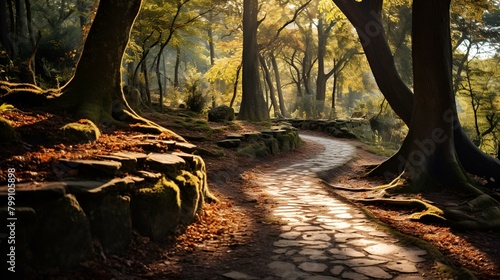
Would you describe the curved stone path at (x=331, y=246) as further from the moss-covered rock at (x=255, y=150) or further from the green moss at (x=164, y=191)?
the moss-covered rock at (x=255, y=150)

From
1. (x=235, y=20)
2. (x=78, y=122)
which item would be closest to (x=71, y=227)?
(x=78, y=122)

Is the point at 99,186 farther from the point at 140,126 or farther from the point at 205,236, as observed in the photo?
the point at 140,126

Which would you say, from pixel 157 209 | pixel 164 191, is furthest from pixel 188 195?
pixel 157 209

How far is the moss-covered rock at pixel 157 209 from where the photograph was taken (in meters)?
4.12

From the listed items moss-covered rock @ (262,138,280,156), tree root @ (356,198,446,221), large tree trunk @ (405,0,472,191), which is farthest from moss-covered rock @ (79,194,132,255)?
moss-covered rock @ (262,138,280,156)

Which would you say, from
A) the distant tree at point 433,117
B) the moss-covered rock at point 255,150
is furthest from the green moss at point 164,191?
the moss-covered rock at point 255,150

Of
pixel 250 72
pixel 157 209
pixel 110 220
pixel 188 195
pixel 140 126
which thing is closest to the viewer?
pixel 110 220

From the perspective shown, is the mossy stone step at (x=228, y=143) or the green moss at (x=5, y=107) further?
the mossy stone step at (x=228, y=143)

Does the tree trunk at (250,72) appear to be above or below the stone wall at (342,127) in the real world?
above

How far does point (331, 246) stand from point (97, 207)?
2.64m

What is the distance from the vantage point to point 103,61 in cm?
743

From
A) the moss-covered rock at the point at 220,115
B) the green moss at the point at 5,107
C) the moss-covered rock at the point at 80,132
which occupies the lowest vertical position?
the moss-covered rock at the point at 80,132

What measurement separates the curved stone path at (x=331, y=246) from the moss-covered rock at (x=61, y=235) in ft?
5.88

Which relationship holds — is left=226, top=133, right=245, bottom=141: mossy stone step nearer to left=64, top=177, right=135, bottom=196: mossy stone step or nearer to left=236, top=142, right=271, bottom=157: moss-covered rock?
left=236, top=142, right=271, bottom=157: moss-covered rock
